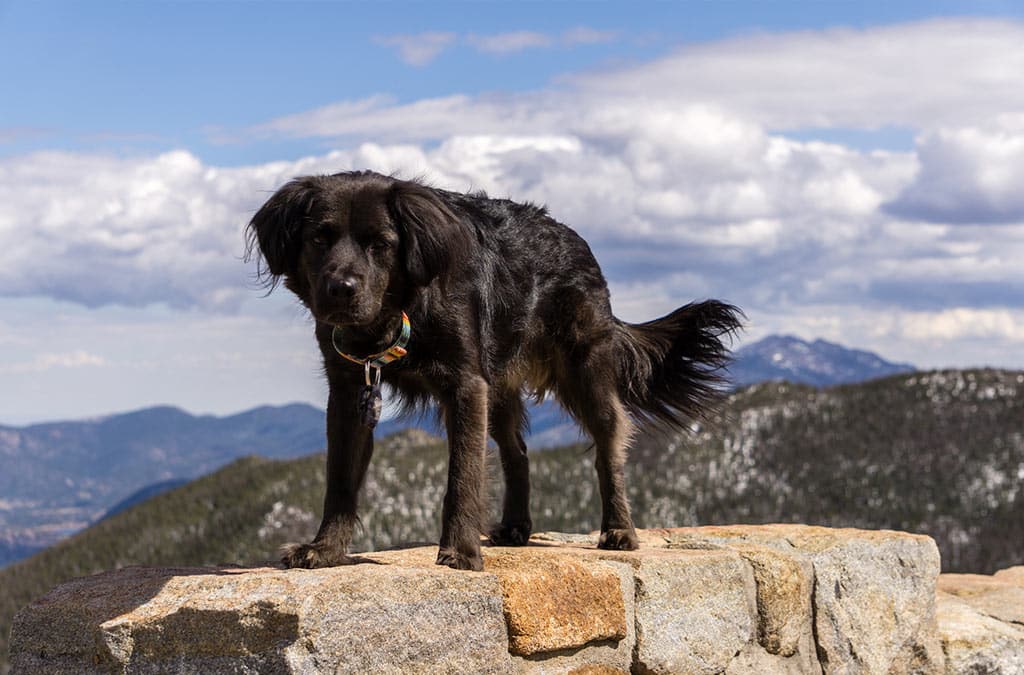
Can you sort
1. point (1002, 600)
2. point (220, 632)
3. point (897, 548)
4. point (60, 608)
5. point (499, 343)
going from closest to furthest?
point (220, 632) < point (60, 608) < point (499, 343) < point (897, 548) < point (1002, 600)

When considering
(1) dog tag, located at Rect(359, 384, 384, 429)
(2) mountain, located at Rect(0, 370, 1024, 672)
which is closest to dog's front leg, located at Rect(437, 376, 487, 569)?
(1) dog tag, located at Rect(359, 384, 384, 429)

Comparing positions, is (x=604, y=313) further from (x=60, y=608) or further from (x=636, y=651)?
(x=60, y=608)

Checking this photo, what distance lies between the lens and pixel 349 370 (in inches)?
204

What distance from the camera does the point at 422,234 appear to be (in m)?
4.84

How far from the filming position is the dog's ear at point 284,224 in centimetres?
488

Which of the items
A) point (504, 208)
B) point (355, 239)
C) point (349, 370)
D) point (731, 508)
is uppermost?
point (504, 208)

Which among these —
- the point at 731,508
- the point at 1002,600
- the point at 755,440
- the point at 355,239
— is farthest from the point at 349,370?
the point at 755,440

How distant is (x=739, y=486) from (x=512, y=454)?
114475mm

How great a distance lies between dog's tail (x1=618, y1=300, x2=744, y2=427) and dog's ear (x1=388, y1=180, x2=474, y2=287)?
2471mm

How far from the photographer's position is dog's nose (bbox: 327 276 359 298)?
14.9 ft

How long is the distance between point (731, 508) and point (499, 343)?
10877cm

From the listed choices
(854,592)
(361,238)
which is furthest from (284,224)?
(854,592)

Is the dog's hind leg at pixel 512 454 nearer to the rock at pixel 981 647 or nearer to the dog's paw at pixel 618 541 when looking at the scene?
the dog's paw at pixel 618 541

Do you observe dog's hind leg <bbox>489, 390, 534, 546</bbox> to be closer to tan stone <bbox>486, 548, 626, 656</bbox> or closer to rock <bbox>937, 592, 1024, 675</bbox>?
tan stone <bbox>486, 548, 626, 656</bbox>
